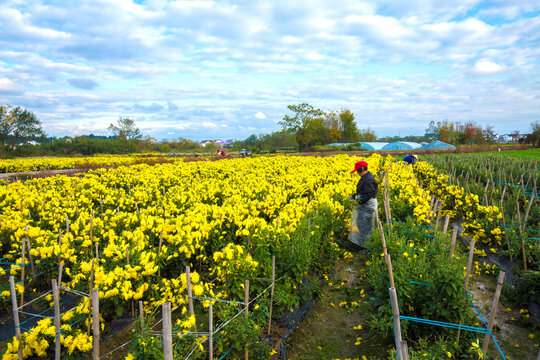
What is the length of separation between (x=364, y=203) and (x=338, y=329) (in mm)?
3419

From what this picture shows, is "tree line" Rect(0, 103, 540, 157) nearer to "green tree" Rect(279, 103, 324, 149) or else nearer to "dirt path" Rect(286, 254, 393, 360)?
"green tree" Rect(279, 103, 324, 149)

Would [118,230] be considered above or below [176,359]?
above

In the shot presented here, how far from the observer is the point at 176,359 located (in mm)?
3002

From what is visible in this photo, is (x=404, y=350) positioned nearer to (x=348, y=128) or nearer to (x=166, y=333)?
(x=166, y=333)

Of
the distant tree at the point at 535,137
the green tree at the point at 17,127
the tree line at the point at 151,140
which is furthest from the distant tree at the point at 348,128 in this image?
the green tree at the point at 17,127

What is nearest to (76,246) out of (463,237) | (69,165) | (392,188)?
(392,188)

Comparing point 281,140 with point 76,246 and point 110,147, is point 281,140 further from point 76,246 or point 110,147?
point 76,246

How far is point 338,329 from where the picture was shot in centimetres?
502

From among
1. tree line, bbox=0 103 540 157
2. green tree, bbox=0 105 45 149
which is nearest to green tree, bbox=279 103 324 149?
tree line, bbox=0 103 540 157

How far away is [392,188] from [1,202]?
35.7 ft

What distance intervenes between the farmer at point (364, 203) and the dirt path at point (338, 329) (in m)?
1.31

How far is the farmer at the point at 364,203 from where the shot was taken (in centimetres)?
738

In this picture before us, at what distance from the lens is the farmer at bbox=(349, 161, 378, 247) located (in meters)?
7.38

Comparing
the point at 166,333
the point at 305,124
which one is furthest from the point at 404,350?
the point at 305,124
